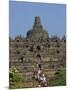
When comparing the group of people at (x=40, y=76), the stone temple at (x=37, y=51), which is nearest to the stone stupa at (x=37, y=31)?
the stone temple at (x=37, y=51)

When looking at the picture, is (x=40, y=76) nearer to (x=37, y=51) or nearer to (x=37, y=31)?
(x=37, y=51)

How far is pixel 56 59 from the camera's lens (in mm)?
3914

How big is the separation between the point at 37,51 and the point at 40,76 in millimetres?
330

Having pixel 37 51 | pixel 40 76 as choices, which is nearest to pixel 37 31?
pixel 37 51

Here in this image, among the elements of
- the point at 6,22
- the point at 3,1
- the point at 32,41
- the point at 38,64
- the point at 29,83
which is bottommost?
the point at 29,83

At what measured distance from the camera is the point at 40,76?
3.86 metres

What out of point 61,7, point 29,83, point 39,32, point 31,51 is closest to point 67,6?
point 61,7

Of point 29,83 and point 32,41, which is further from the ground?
point 32,41

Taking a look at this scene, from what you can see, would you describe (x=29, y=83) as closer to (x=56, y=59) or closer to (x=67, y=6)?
(x=56, y=59)

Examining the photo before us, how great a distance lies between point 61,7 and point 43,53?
66 cm

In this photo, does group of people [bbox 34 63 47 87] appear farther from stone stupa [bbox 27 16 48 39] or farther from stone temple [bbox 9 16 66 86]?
stone stupa [bbox 27 16 48 39]

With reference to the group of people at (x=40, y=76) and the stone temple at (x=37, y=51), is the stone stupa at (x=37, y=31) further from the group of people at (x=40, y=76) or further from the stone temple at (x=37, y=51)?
the group of people at (x=40, y=76)

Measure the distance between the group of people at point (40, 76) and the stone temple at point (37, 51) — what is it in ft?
0.15

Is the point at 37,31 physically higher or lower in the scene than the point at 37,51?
higher
